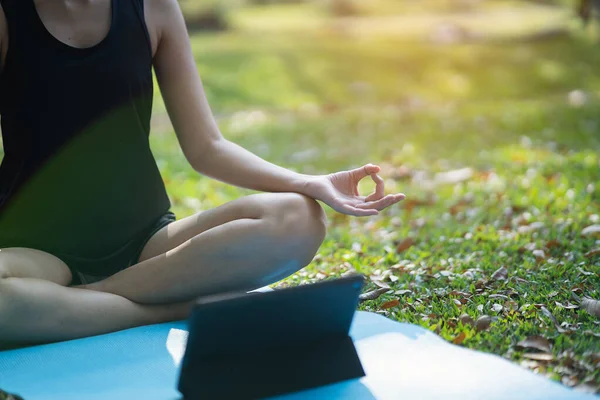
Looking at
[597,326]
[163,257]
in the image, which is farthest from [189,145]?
[597,326]

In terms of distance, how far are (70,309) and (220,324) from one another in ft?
2.11

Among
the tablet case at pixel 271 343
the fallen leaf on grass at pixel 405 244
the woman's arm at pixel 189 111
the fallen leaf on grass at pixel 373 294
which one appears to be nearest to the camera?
→ the tablet case at pixel 271 343

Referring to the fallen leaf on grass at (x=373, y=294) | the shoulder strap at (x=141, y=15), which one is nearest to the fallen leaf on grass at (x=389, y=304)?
the fallen leaf on grass at (x=373, y=294)

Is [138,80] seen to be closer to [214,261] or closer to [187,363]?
[214,261]

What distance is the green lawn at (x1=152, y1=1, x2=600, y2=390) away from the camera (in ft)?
8.98

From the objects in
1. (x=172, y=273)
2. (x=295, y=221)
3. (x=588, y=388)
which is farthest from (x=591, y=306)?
(x=172, y=273)

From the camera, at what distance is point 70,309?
2.34m

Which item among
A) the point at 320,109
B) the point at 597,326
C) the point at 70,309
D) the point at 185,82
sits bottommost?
the point at 320,109

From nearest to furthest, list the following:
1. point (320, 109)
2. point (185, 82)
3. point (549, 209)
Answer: point (185, 82) < point (549, 209) < point (320, 109)

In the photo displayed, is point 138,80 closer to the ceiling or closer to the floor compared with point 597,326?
closer to the ceiling

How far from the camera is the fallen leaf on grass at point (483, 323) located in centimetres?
248

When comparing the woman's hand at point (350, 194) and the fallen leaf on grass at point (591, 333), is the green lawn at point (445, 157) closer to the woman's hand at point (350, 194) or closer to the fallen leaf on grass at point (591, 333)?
the fallen leaf on grass at point (591, 333)

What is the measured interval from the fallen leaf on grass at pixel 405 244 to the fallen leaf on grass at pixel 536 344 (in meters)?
1.25

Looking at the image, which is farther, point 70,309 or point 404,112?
point 404,112
